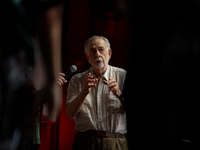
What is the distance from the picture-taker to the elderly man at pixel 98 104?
1206 millimetres

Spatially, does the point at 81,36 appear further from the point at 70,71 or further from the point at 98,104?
the point at 98,104

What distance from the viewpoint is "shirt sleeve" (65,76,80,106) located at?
→ 4.21 ft

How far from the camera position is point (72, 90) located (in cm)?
130

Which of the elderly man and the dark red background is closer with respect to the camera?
the elderly man

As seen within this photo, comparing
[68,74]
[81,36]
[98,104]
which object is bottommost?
[98,104]

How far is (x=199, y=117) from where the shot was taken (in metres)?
1.26

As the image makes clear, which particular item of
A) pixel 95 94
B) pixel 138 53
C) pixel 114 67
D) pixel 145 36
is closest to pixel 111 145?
pixel 95 94

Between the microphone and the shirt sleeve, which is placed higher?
the microphone

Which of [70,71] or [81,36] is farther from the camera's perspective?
[81,36]

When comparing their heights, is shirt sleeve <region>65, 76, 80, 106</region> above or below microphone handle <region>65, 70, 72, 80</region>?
below

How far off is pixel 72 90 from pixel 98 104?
0.19 m

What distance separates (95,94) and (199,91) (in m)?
0.66

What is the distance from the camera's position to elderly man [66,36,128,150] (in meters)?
1.21

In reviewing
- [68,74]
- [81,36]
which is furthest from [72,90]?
[81,36]
